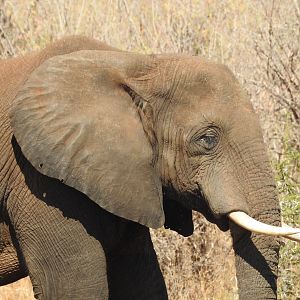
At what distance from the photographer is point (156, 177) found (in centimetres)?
617

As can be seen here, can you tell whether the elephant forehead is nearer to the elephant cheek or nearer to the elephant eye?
the elephant eye

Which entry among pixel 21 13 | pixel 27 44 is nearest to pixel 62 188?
pixel 27 44

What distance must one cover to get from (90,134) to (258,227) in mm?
982

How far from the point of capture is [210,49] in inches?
380

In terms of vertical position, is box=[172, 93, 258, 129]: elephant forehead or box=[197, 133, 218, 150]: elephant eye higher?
box=[172, 93, 258, 129]: elephant forehead

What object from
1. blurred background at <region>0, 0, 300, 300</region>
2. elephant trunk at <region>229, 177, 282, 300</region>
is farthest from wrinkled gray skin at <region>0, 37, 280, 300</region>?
blurred background at <region>0, 0, 300, 300</region>

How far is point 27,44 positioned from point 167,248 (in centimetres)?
245

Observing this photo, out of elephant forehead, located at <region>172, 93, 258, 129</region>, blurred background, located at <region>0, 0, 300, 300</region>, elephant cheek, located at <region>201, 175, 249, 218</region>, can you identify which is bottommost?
elephant cheek, located at <region>201, 175, 249, 218</region>

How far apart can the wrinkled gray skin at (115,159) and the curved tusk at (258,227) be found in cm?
5

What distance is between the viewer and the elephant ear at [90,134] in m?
6.04

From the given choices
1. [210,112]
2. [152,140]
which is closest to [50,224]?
[152,140]

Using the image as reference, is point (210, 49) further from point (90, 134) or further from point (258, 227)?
point (258, 227)

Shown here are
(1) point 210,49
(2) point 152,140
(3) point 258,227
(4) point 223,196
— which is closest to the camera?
(3) point 258,227

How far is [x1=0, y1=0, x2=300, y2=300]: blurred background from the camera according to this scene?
28.2ft
